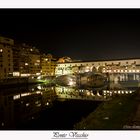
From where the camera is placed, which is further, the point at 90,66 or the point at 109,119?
the point at 90,66

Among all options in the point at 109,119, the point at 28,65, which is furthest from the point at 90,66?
the point at 28,65

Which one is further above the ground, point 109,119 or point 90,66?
point 90,66

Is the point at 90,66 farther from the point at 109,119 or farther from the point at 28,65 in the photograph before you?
the point at 28,65

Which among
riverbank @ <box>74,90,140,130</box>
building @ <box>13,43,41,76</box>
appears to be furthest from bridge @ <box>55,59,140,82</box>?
riverbank @ <box>74,90,140,130</box>

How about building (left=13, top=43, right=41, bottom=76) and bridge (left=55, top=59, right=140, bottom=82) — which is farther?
building (left=13, top=43, right=41, bottom=76)

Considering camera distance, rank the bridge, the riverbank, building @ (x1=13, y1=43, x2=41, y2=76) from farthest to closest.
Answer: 1. building @ (x1=13, y1=43, x2=41, y2=76)
2. the bridge
3. the riverbank

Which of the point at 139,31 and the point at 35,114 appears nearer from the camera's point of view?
the point at 139,31

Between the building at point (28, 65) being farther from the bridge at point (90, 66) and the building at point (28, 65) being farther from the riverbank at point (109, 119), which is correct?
the riverbank at point (109, 119)

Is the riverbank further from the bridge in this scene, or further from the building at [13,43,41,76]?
the building at [13,43,41,76]

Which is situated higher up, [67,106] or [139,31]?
[139,31]
